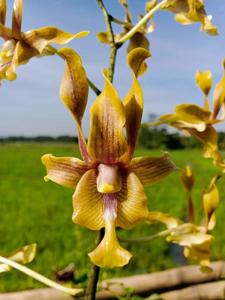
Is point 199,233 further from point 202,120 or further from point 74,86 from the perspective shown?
point 74,86

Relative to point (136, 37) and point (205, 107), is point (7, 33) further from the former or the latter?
point (205, 107)

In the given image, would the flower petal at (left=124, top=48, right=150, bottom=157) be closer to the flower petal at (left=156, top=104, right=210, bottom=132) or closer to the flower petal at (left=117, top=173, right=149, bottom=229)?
the flower petal at (left=117, top=173, right=149, bottom=229)

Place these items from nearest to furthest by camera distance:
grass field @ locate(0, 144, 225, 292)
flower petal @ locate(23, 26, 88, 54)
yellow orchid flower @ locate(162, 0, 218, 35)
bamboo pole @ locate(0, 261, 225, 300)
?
flower petal @ locate(23, 26, 88, 54)
yellow orchid flower @ locate(162, 0, 218, 35)
bamboo pole @ locate(0, 261, 225, 300)
grass field @ locate(0, 144, 225, 292)

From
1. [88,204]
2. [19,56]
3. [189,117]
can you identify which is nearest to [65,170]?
[88,204]

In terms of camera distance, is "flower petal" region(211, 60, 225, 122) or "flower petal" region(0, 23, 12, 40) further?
"flower petal" region(211, 60, 225, 122)

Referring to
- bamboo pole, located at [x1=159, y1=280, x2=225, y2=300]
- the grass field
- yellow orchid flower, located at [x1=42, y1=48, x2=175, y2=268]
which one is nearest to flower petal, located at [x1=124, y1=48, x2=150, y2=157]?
yellow orchid flower, located at [x1=42, y1=48, x2=175, y2=268]

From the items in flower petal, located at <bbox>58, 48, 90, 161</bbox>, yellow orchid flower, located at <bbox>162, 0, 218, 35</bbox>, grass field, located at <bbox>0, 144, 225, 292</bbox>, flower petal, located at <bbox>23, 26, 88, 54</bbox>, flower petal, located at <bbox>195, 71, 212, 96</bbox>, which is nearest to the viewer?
flower petal, located at <bbox>58, 48, 90, 161</bbox>

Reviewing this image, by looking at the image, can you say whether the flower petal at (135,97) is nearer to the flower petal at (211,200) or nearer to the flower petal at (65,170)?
the flower petal at (65,170)
